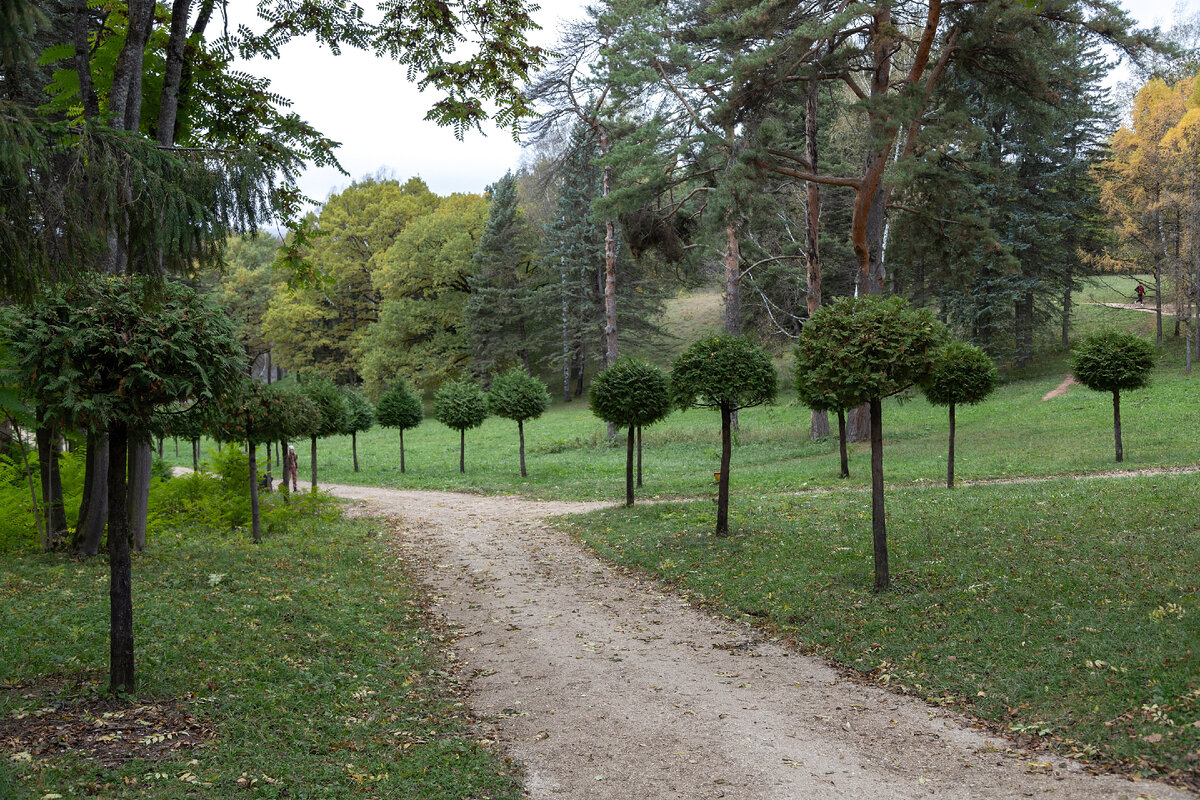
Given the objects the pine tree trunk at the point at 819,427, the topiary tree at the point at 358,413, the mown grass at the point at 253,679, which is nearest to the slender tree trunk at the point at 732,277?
the pine tree trunk at the point at 819,427

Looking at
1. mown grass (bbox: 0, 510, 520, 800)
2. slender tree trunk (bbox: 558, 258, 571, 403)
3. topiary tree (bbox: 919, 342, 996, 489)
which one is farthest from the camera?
slender tree trunk (bbox: 558, 258, 571, 403)

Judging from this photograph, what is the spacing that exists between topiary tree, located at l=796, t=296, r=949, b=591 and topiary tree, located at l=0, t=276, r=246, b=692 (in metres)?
5.97

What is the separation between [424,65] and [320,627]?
5594 mm

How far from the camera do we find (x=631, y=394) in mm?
14922

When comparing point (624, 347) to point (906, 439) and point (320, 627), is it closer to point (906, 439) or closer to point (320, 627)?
point (906, 439)

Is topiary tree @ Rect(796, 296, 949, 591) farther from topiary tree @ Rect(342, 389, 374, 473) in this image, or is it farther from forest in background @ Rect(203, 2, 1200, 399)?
topiary tree @ Rect(342, 389, 374, 473)

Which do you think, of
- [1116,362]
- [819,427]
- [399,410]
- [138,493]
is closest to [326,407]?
[399,410]

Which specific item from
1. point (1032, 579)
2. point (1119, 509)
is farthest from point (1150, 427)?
point (1032, 579)

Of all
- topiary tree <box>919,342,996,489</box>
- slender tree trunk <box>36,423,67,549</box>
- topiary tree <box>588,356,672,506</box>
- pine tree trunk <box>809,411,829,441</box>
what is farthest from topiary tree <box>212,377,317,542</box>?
pine tree trunk <box>809,411,829,441</box>

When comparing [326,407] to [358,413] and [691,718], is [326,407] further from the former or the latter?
[691,718]

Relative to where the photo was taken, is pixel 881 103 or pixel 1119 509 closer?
pixel 1119 509

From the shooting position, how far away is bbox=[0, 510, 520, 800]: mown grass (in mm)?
4352

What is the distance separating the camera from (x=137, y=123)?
8.62 meters

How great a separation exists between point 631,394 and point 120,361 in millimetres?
10761
